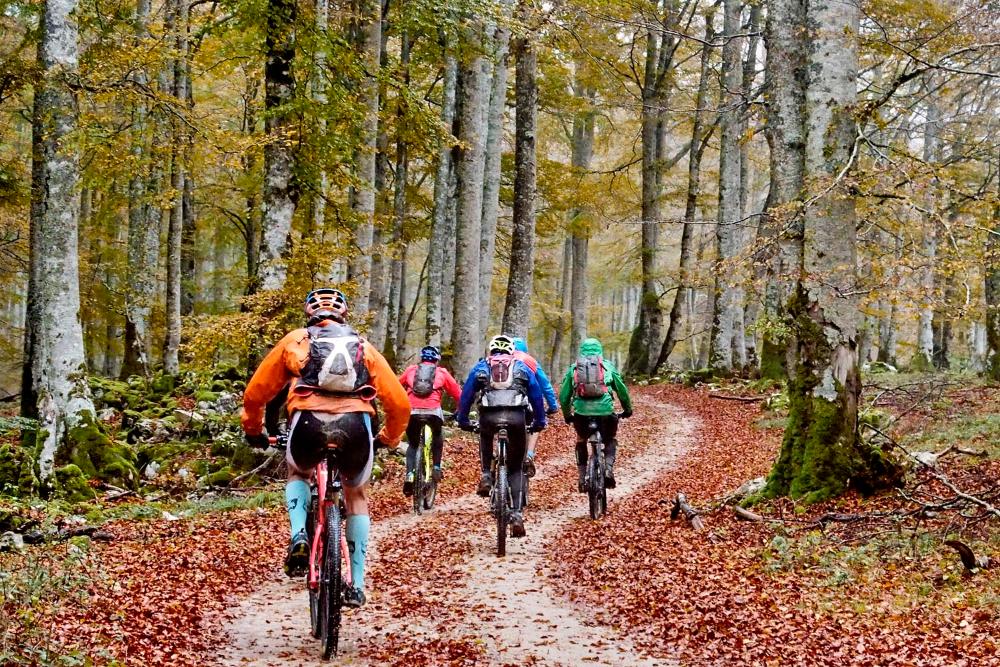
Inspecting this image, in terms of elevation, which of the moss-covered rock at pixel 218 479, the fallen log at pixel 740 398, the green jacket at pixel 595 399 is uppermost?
the green jacket at pixel 595 399

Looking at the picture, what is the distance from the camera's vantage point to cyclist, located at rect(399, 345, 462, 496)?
10.6m

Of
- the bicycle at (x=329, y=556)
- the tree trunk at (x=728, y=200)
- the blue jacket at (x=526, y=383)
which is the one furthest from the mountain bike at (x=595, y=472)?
the tree trunk at (x=728, y=200)

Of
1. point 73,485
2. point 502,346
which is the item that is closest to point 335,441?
point 502,346

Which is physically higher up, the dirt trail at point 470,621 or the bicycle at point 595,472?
the bicycle at point 595,472

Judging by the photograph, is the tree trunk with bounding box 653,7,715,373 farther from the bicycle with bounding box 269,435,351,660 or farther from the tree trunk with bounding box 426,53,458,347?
the bicycle with bounding box 269,435,351,660

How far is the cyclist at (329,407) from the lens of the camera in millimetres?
4922

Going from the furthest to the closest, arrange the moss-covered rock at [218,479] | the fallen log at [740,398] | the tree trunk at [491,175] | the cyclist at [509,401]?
the fallen log at [740,398]
the tree trunk at [491,175]
the moss-covered rock at [218,479]
the cyclist at [509,401]

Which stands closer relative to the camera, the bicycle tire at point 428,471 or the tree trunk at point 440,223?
the bicycle tire at point 428,471

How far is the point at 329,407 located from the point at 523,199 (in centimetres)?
1344

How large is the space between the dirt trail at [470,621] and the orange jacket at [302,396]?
1402 mm

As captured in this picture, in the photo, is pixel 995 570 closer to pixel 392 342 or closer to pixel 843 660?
pixel 843 660

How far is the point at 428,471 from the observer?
10523 millimetres

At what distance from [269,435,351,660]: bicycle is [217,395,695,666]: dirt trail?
0.25 metres

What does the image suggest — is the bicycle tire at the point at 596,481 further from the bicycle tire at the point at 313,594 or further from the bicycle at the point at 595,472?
the bicycle tire at the point at 313,594
